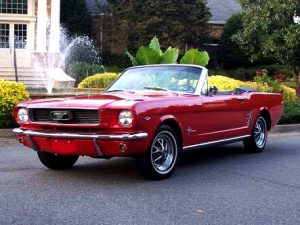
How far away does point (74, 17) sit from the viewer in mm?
34625

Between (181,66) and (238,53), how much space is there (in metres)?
30.3

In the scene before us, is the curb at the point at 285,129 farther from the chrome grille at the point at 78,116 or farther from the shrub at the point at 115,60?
the shrub at the point at 115,60

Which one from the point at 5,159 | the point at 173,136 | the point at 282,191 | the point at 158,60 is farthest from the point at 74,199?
the point at 158,60

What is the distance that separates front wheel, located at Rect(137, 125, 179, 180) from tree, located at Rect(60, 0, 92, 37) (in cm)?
2796

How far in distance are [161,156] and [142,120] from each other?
2.54ft

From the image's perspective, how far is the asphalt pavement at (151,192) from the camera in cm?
556

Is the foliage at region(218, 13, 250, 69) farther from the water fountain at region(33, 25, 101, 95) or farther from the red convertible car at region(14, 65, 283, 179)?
the red convertible car at region(14, 65, 283, 179)

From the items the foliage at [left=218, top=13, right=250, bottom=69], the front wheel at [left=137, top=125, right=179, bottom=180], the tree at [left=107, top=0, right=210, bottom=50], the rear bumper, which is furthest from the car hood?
the foliage at [left=218, top=13, right=250, bottom=69]

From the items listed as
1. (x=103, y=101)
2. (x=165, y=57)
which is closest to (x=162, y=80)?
(x=103, y=101)

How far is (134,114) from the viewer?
680cm

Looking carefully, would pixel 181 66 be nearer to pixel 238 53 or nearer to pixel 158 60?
pixel 158 60

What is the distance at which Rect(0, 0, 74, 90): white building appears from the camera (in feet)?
87.7

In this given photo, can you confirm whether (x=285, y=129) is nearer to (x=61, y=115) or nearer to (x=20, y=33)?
(x=61, y=115)

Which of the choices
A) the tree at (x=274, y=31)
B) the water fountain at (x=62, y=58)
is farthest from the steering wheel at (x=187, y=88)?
the tree at (x=274, y=31)
